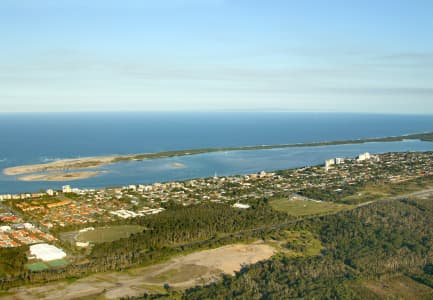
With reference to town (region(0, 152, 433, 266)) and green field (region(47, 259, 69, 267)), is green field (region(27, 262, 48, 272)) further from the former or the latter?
town (region(0, 152, 433, 266))

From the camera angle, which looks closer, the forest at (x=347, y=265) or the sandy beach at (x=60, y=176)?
the forest at (x=347, y=265)

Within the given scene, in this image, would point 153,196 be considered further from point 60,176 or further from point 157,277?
point 157,277

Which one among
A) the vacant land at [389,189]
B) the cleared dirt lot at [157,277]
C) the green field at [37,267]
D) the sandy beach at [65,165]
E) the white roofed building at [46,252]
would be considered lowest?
the cleared dirt lot at [157,277]

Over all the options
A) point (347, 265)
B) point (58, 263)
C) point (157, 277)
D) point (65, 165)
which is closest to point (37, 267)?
point (58, 263)

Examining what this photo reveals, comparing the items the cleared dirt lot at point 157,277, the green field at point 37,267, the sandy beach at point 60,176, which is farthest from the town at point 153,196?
the sandy beach at point 60,176

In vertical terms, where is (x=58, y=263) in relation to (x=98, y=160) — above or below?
below

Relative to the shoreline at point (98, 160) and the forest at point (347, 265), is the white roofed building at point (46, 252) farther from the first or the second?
the shoreline at point (98, 160)

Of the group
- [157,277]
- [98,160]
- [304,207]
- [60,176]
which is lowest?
[157,277]

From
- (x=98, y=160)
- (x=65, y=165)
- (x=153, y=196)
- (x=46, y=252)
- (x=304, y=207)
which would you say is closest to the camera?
(x=46, y=252)
